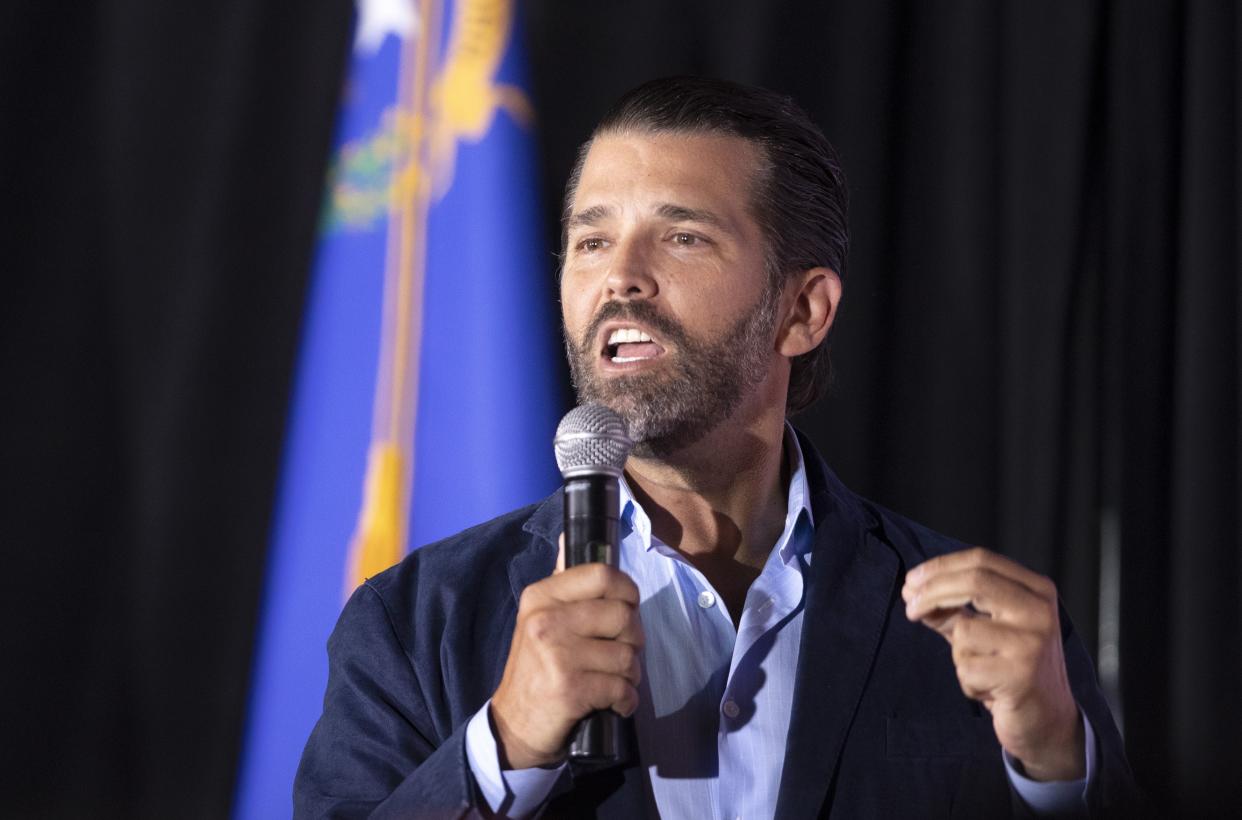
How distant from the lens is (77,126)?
2484mm

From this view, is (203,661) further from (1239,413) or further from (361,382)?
(1239,413)

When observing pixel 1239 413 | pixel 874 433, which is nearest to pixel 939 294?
pixel 874 433

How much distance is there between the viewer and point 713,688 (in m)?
1.63

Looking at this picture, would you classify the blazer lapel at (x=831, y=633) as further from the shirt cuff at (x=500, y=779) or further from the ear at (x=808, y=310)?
the shirt cuff at (x=500, y=779)

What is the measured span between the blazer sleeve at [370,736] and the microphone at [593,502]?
188 mm

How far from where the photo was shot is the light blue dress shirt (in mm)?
1531

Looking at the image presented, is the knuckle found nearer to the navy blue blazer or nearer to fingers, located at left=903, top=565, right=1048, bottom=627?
the navy blue blazer

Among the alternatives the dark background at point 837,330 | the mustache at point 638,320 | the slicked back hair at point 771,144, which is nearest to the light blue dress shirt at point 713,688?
the mustache at point 638,320

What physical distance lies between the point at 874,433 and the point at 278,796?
54.7 inches

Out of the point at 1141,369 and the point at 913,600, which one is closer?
the point at 913,600

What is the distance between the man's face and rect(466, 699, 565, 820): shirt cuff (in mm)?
533

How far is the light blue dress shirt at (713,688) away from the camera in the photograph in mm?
1531

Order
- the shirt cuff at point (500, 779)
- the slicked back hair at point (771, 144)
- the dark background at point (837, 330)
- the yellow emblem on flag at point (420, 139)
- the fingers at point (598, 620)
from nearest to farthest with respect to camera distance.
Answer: the fingers at point (598, 620) → the shirt cuff at point (500, 779) → the slicked back hair at point (771, 144) → the dark background at point (837, 330) → the yellow emblem on flag at point (420, 139)

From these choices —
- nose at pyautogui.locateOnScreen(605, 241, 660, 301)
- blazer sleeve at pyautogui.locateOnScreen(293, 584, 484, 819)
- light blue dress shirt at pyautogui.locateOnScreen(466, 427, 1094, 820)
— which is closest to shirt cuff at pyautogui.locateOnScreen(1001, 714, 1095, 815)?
light blue dress shirt at pyautogui.locateOnScreen(466, 427, 1094, 820)
